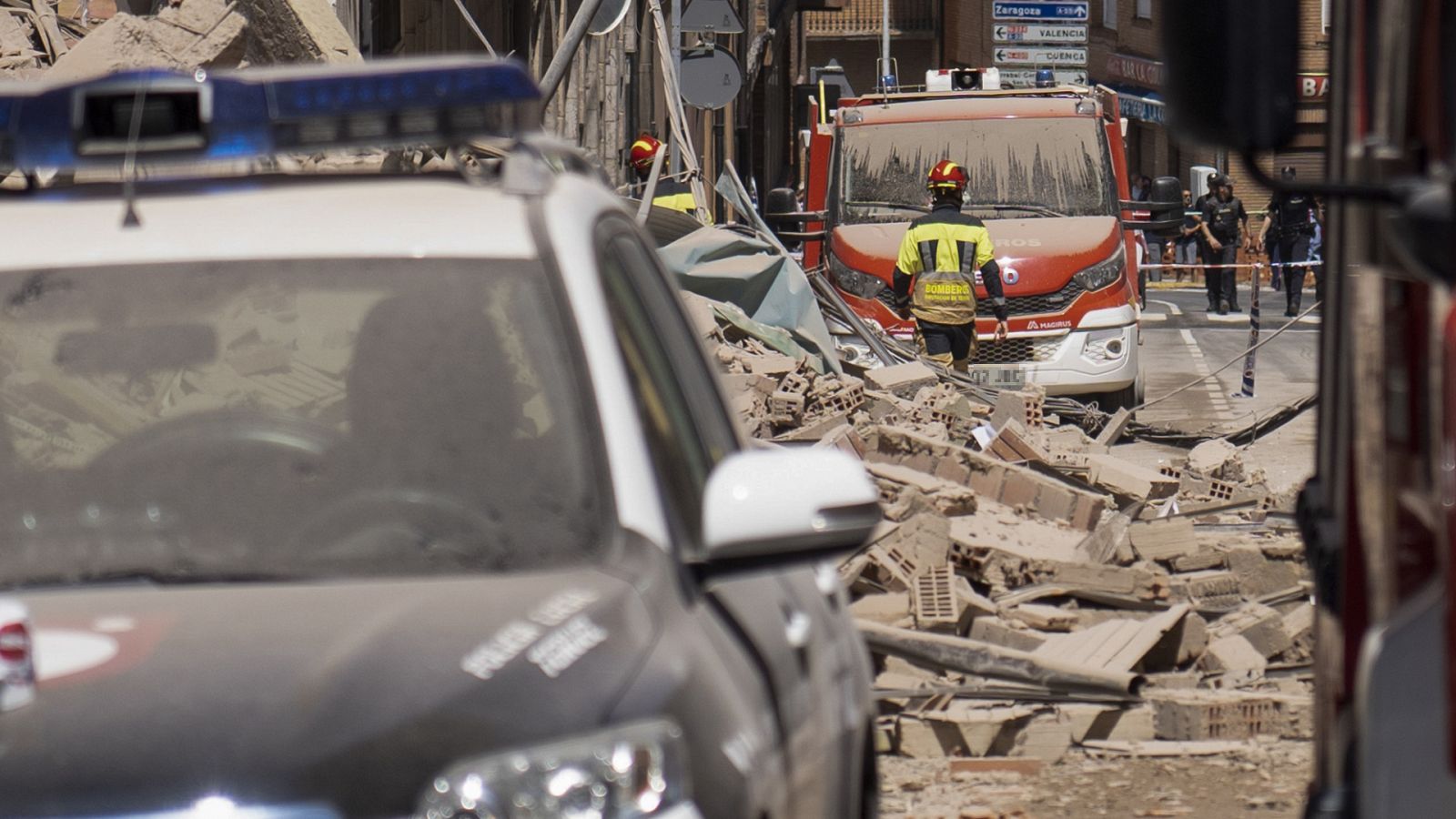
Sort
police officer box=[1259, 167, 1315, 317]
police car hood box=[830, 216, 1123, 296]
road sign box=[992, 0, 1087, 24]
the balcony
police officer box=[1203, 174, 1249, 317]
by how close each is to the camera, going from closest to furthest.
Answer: police car hood box=[830, 216, 1123, 296]
police officer box=[1259, 167, 1315, 317]
police officer box=[1203, 174, 1249, 317]
road sign box=[992, 0, 1087, 24]
the balcony

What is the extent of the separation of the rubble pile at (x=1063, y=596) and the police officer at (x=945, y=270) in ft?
6.95

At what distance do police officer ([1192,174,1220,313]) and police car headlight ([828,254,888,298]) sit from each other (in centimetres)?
1293

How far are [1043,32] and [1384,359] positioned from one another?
103 feet

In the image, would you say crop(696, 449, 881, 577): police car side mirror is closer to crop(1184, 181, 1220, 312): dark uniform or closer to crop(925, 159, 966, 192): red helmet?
crop(925, 159, 966, 192): red helmet

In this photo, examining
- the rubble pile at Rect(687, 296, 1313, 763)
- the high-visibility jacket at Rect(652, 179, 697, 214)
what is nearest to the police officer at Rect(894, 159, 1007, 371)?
the rubble pile at Rect(687, 296, 1313, 763)

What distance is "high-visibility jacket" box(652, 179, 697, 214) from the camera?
688 inches

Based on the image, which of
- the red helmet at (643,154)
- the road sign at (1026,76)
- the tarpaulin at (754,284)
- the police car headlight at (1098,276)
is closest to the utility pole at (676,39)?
the red helmet at (643,154)

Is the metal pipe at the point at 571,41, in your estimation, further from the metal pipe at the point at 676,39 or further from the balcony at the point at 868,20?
the balcony at the point at 868,20

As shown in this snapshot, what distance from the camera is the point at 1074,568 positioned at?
8.70 meters

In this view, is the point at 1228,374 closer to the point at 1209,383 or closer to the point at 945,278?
the point at 1209,383

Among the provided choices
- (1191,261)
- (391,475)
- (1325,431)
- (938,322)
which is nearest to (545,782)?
(391,475)

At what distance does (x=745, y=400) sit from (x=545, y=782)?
32.9ft

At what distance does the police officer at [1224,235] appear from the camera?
3178 centimetres

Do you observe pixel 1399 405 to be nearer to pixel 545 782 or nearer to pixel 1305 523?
pixel 1305 523
